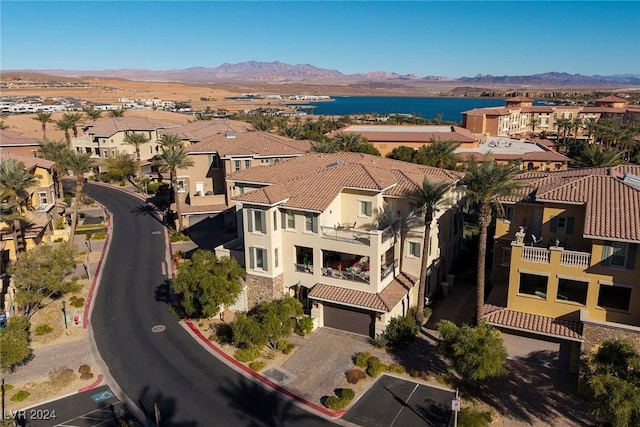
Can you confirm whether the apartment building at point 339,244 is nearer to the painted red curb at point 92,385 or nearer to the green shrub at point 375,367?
the green shrub at point 375,367

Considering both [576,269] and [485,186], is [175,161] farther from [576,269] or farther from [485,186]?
[576,269]

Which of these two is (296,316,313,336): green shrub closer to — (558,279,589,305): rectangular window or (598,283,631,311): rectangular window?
(558,279,589,305): rectangular window

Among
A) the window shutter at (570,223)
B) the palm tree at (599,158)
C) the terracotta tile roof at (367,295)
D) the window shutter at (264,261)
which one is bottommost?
the terracotta tile roof at (367,295)

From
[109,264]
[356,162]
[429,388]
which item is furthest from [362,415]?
[109,264]

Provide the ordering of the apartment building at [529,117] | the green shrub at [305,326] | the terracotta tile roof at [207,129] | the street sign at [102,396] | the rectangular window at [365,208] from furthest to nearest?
the apartment building at [529,117]
the terracotta tile roof at [207,129]
the rectangular window at [365,208]
the green shrub at [305,326]
the street sign at [102,396]

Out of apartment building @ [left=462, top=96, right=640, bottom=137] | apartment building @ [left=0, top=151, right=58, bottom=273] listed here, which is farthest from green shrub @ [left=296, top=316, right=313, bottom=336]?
apartment building @ [left=462, top=96, right=640, bottom=137]

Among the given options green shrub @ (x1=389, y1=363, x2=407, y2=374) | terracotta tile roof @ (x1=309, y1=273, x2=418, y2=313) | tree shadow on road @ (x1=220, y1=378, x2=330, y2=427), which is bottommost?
tree shadow on road @ (x1=220, y1=378, x2=330, y2=427)

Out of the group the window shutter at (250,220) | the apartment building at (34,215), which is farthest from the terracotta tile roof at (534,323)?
the apartment building at (34,215)
